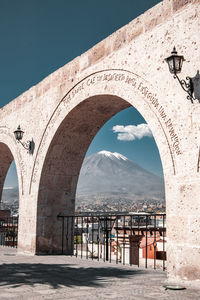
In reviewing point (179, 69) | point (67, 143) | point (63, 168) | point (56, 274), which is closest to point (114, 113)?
point (67, 143)

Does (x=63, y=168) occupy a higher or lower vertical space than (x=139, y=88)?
lower

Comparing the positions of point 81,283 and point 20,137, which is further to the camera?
point 20,137

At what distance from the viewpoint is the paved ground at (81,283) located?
12.1 ft

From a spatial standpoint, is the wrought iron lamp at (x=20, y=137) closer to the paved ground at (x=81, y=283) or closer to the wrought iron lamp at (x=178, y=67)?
the paved ground at (x=81, y=283)

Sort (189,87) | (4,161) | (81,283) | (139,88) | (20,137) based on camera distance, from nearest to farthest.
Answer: (81,283) < (189,87) < (139,88) < (20,137) < (4,161)

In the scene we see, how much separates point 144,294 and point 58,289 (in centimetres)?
100

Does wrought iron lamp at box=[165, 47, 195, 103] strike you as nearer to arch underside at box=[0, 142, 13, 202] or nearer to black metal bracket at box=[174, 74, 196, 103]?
black metal bracket at box=[174, 74, 196, 103]

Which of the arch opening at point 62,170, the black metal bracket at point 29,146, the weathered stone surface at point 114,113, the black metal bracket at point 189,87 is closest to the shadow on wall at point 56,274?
the weathered stone surface at point 114,113

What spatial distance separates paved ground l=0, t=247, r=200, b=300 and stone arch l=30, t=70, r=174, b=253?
189 cm

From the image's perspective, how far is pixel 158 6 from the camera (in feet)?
17.3

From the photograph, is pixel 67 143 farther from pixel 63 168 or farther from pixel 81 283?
pixel 81 283

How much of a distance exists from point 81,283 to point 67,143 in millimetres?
4058

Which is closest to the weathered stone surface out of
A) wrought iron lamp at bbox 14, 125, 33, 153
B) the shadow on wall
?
wrought iron lamp at bbox 14, 125, 33, 153

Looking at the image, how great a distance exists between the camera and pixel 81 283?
4.41 meters
